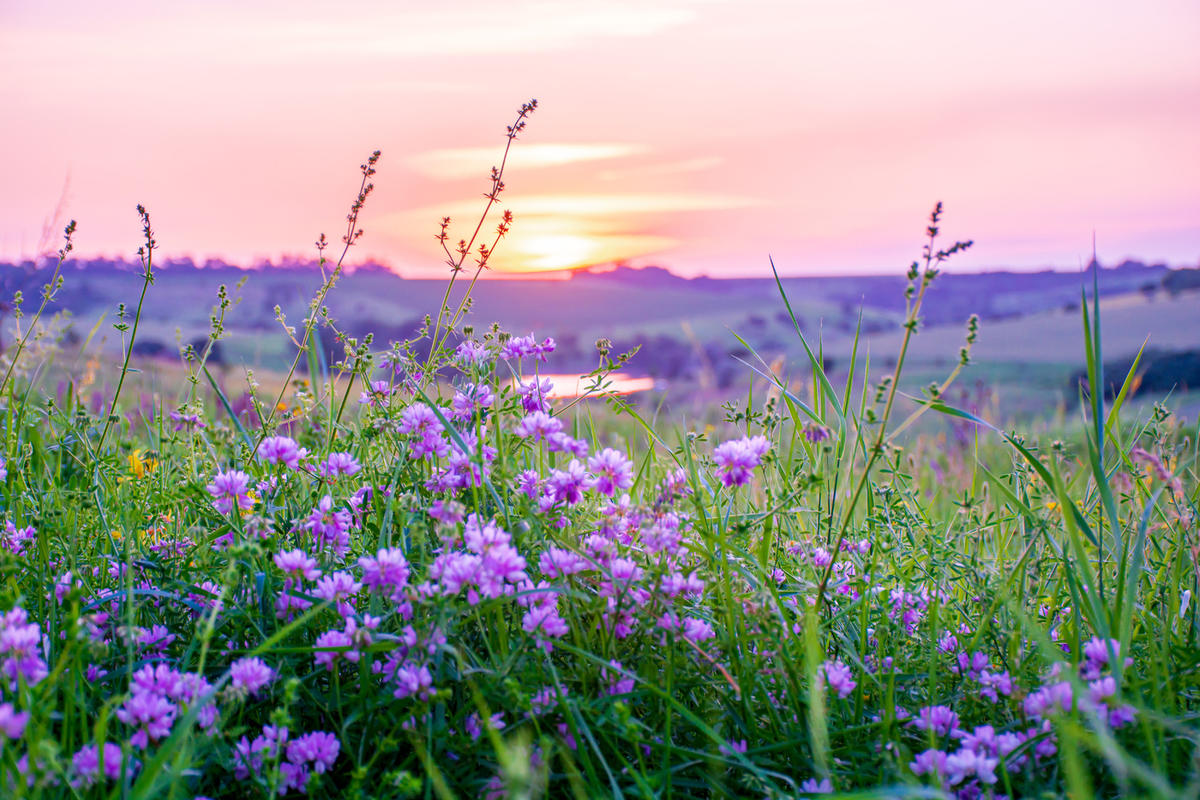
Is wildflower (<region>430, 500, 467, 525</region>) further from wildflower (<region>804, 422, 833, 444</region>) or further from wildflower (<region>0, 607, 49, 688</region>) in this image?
wildflower (<region>804, 422, 833, 444</region>)

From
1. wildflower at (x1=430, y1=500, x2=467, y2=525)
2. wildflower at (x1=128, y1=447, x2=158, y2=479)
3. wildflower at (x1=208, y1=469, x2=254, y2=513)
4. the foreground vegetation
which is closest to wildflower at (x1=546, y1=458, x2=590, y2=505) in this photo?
the foreground vegetation

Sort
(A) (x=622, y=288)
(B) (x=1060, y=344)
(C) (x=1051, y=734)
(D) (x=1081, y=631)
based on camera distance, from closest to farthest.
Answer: (C) (x=1051, y=734) → (D) (x=1081, y=631) → (B) (x=1060, y=344) → (A) (x=622, y=288)

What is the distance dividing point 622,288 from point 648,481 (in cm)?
8001

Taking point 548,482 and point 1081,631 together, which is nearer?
point 548,482

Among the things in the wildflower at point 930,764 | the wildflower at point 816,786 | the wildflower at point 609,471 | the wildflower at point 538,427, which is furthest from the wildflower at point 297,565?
the wildflower at point 930,764

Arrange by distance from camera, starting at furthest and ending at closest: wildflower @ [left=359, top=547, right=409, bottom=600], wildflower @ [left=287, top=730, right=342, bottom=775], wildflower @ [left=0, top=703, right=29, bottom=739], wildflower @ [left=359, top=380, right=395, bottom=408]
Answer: wildflower @ [left=359, top=380, right=395, bottom=408]
wildflower @ [left=359, top=547, right=409, bottom=600]
wildflower @ [left=287, top=730, right=342, bottom=775]
wildflower @ [left=0, top=703, right=29, bottom=739]

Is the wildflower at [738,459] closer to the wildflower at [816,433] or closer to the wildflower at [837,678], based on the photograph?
the wildflower at [837,678]

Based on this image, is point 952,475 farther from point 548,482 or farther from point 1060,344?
point 1060,344

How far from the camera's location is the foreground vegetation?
1520mm

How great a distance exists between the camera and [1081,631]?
2.16 m

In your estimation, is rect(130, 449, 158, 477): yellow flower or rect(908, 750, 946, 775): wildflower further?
rect(130, 449, 158, 477): yellow flower

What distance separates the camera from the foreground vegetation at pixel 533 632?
1520 millimetres

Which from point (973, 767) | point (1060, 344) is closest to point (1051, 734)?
point (973, 767)

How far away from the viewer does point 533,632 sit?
1.69 m
